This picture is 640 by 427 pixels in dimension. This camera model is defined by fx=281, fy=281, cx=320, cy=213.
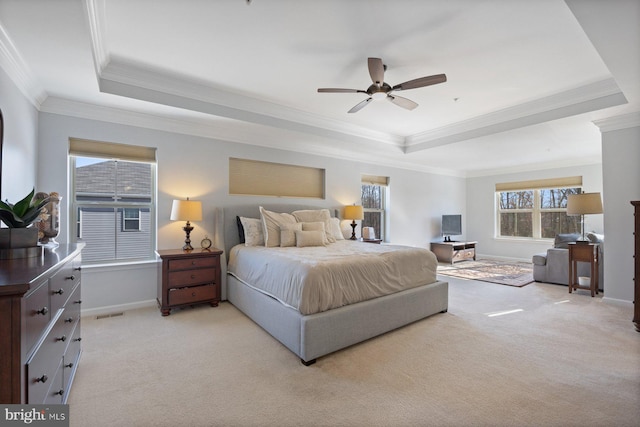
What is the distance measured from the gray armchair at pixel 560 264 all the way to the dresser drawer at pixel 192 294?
5.39 meters

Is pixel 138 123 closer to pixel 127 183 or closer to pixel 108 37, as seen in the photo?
pixel 127 183

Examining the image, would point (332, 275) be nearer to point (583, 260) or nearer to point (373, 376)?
point (373, 376)

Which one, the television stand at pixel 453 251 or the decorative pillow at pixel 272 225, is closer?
the decorative pillow at pixel 272 225

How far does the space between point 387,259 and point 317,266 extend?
0.91 meters

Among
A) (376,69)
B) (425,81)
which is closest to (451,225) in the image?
(425,81)

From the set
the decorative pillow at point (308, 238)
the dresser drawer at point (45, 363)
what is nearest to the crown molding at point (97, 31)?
the dresser drawer at point (45, 363)

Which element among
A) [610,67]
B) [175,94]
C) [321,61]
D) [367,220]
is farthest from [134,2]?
[367,220]

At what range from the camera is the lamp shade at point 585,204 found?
13.7ft

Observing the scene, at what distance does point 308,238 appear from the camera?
3766mm

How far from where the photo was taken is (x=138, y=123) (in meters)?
3.53

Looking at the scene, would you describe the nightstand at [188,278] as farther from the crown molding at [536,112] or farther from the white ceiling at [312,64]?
the crown molding at [536,112]

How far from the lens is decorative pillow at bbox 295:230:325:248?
3.73 metres

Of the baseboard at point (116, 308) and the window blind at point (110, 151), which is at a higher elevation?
the window blind at point (110, 151)

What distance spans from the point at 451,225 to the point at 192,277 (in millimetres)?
6245
